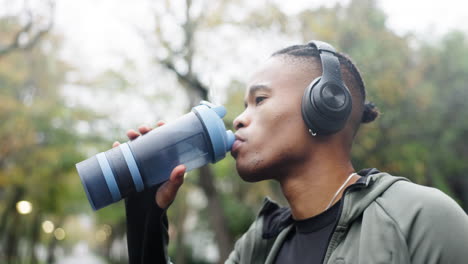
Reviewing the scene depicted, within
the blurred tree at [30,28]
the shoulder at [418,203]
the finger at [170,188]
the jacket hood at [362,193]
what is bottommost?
the blurred tree at [30,28]

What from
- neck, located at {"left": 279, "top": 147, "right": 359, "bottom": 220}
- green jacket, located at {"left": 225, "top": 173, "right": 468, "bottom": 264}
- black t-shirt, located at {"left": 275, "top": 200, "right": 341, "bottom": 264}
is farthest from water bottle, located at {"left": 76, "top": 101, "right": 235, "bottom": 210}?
green jacket, located at {"left": 225, "top": 173, "right": 468, "bottom": 264}

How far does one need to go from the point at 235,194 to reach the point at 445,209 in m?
21.9

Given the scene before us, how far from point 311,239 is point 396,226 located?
512mm

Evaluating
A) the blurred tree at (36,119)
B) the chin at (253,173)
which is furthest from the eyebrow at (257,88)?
the blurred tree at (36,119)

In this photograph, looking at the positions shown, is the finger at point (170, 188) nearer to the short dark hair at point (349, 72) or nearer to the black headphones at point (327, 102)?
the black headphones at point (327, 102)

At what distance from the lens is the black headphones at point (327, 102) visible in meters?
1.99

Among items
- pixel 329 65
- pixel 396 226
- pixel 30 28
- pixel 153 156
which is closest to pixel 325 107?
pixel 329 65

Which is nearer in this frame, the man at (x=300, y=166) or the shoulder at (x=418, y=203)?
the shoulder at (x=418, y=203)

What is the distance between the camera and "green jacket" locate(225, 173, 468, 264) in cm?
148

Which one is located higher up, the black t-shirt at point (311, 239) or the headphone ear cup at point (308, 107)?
the headphone ear cup at point (308, 107)

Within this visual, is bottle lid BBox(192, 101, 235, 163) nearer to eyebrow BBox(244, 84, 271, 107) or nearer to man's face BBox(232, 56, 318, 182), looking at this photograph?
man's face BBox(232, 56, 318, 182)

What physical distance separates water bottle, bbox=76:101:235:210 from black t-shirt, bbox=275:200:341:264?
506 mm

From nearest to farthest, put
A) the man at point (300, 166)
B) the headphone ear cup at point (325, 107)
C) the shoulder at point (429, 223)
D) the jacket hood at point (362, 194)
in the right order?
1. the shoulder at point (429, 223)
2. the jacket hood at point (362, 194)
3. the man at point (300, 166)
4. the headphone ear cup at point (325, 107)

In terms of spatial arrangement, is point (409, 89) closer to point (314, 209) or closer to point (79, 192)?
point (314, 209)
